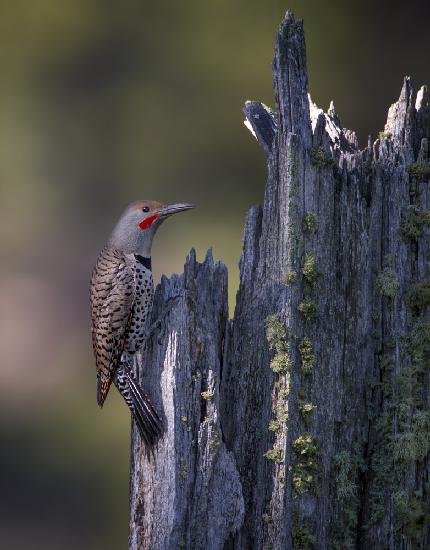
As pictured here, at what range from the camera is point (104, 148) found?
11.4m

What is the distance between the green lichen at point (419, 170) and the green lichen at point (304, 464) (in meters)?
0.95

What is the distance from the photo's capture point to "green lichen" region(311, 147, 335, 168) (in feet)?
11.2

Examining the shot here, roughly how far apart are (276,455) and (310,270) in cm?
62

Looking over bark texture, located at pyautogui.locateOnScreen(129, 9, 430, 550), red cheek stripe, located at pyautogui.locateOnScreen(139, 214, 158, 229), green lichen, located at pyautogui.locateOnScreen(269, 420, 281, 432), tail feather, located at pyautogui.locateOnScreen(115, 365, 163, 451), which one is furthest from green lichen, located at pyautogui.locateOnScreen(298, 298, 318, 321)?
red cheek stripe, located at pyautogui.locateOnScreen(139, 214, 158, 229)

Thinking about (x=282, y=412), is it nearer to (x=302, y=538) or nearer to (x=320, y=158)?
Result: (x=302, y=538)

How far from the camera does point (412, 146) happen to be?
3.58 m

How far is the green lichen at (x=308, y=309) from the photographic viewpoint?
343 cm

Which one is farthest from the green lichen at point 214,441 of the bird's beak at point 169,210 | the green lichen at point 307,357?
the bird's beak at point 169,210

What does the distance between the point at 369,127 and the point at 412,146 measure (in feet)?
23.4

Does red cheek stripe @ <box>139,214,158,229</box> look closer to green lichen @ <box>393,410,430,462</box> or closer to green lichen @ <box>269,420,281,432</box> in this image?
green lichen @ <box>269,420,281,432</box>

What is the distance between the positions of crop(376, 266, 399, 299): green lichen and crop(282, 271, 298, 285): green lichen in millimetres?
290

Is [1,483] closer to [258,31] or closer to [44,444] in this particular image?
[44,444]

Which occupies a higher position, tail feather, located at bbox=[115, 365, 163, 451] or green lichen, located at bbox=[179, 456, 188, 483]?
tail feather, located at bbox=[115, 365, 163, 451]

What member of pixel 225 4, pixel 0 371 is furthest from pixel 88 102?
pixel 0 371
